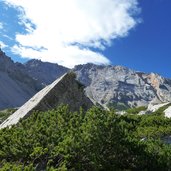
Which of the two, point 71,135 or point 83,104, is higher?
point 83,104

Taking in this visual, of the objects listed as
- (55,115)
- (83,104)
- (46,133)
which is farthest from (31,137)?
(83,104)

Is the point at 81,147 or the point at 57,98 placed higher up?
the point at 57,98

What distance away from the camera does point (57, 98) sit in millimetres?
36750

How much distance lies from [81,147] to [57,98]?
626 inches

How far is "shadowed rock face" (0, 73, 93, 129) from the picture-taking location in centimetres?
3462

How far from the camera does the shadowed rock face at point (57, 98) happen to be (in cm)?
3462

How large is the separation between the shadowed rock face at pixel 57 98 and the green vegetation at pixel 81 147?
29.7ft

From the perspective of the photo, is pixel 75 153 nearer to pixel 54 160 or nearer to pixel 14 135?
pixel 54 160

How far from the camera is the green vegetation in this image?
21.2 m

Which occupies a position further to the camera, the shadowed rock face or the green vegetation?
the shadowed rock face

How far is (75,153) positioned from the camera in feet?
69.4

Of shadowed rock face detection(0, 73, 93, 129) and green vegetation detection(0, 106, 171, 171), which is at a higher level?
shadowed rock face detection(0, 73, 93, 129)

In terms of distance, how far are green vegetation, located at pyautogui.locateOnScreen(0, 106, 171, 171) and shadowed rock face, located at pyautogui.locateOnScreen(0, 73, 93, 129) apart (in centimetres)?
905

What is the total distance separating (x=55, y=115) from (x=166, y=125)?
20.5 m
